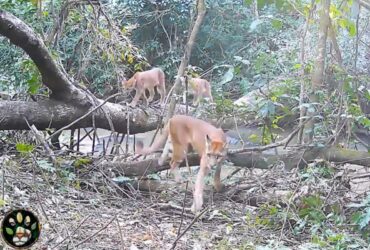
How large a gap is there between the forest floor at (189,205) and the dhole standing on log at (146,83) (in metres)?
2.06

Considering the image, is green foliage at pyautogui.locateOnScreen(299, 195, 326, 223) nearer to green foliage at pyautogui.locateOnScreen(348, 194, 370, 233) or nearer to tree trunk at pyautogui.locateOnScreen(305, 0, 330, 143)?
green foliage at pyautogui.locateOnScreen(348, 194, 370, 233)

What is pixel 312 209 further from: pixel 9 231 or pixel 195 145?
pixel 9 231

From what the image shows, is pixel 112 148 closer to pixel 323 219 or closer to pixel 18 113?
pixel 18 113

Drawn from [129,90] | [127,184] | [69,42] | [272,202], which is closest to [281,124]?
[272,202]

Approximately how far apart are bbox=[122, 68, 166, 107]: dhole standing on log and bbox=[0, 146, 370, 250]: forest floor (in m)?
2.06

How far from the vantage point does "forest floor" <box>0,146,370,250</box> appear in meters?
2.71

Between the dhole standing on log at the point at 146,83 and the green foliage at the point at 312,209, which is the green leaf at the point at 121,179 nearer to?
the green foliage at the point at 312,209

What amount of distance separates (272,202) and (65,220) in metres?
1.28

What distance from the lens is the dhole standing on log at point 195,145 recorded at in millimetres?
3369

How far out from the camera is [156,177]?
3828mm

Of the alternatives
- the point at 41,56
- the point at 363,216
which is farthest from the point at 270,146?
the point at 41,56

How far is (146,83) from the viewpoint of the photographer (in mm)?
5973

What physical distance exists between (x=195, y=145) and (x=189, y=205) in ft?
1.31

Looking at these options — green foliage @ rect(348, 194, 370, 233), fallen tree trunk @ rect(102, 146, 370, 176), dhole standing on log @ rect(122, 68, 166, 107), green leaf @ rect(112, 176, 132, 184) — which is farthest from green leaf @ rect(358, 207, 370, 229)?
dhole standing on log @ rect(122, 68, 166, 107)
